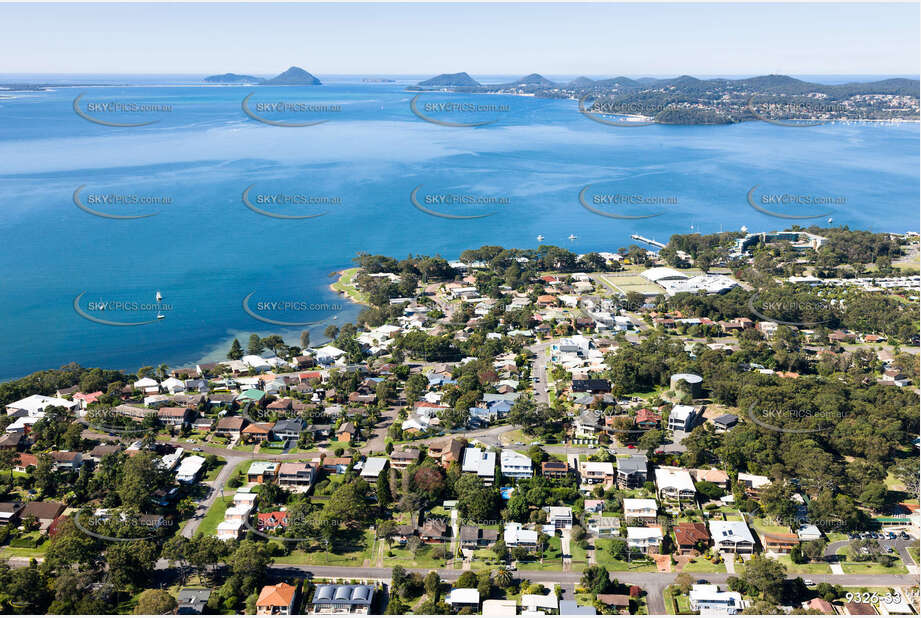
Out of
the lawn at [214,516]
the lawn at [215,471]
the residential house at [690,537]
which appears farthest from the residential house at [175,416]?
the residential house at [690,537]

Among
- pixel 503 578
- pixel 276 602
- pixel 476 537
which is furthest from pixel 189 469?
pixel 503 578

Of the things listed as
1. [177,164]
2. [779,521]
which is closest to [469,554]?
[779,521]

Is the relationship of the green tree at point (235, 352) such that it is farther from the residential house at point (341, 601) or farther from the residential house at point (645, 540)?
the residential house at point (645, 540)

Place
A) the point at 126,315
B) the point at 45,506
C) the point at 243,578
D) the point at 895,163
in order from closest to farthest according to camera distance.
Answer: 1. the point at 243,578
2. the point at 45,506
3. the point at 126,315
4. the point at 895,163

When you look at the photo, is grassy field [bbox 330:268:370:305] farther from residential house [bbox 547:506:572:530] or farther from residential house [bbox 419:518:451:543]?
residential house [bbox 547:506:572:530]

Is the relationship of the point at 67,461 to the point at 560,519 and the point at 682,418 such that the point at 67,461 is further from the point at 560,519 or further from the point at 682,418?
the point at 682,418

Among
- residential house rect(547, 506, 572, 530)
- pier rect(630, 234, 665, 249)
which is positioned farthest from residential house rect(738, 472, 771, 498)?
pier rect(630, 234, 665, 249)

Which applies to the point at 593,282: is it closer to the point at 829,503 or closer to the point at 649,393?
the point at 649,393
